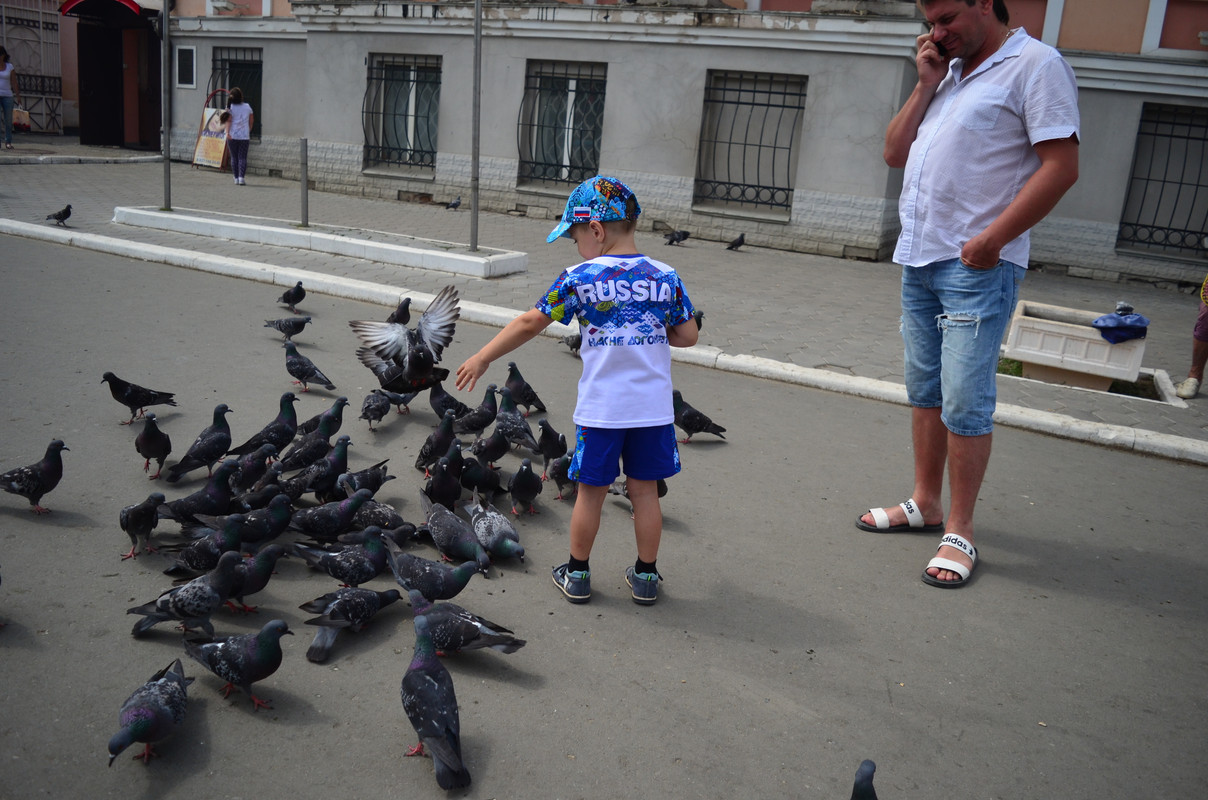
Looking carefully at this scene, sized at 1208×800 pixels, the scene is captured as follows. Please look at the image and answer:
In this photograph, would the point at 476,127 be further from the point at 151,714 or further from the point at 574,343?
the point at 151,714

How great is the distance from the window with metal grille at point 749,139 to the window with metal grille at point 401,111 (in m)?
5.88

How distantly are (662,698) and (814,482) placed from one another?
8.20 ft

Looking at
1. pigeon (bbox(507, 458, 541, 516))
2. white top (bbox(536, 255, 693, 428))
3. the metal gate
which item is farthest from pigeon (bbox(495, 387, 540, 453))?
the metal gate

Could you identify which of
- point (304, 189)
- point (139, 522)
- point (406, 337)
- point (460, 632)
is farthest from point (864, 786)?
point (304, 189)

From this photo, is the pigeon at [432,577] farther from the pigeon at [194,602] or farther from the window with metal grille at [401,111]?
the window with metal grille at [401,111]

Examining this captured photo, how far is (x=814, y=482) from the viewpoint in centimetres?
545

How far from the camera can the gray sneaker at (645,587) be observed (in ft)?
12.7

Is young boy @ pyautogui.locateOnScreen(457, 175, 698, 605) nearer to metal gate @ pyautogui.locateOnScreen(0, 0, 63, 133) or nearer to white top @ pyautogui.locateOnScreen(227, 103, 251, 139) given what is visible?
white top @ pyautogui.locateOnScreen(227, 103, 251, 139)

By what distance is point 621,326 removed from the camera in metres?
3.62

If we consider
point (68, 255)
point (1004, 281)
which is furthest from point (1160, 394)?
point (68, 255)

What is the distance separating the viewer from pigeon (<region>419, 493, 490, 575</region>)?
13.3ft

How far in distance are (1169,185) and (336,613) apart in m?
16.7

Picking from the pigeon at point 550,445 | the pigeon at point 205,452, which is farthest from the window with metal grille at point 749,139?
the pigeon at point 205,452

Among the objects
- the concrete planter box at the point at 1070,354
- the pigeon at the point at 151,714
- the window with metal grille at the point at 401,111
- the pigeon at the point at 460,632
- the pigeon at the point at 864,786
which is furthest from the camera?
the window with metal grille at the point at 401,111
